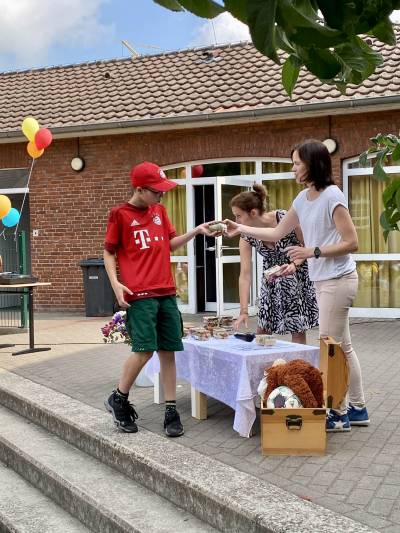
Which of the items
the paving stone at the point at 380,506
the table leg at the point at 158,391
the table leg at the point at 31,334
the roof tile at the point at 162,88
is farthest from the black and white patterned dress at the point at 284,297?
the roof tile at the point at 162,88

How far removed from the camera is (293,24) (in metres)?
0.79

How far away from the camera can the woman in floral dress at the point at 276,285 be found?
562 cm

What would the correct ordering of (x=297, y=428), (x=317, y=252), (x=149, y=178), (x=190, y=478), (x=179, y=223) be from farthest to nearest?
(x=179, y=223)
(x=149, y=178)
(x=317, y=252)
(x=297, y=428)
(x=190, y=478)

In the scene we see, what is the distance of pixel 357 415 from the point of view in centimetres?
510

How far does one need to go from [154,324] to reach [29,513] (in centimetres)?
138

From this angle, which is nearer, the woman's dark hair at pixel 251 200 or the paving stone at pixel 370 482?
the paving stone at pixel 370 482

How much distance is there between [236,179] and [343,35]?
12.1 meters

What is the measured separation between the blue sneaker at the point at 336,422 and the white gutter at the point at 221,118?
763cm

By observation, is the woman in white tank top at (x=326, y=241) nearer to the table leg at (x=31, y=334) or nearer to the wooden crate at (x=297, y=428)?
the wooden crate at (x=297, y=428)

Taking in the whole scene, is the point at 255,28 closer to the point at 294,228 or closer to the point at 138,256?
the point at 138,256

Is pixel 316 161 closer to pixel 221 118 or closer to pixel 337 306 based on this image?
pixel 337 306

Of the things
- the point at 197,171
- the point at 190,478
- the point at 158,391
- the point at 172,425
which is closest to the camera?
the point at 190,478

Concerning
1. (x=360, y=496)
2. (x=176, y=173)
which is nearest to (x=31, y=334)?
(x=176, y=173)

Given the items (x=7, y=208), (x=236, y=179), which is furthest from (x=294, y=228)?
(x=236, y=179)
